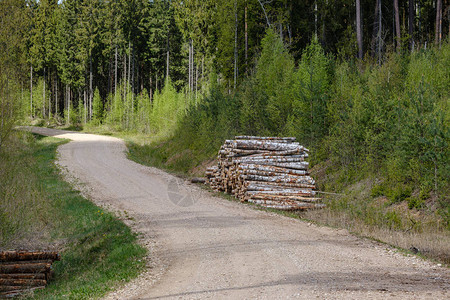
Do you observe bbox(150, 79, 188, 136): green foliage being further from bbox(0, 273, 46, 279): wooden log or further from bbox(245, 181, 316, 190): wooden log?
bbox(0, 273, 46, 279): wooden log

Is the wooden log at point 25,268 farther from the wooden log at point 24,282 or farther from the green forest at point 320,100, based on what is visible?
the green forest at point 320,100

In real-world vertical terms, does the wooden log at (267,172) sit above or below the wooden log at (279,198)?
above

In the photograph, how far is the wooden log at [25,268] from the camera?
923cm

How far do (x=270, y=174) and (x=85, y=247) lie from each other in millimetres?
7223

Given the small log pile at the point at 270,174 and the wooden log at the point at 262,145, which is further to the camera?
the wooden log at the point at 262,145

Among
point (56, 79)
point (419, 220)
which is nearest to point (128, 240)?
point (419, 220)

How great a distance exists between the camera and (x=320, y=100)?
1833 cm

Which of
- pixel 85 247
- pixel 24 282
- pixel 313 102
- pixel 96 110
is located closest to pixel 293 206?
pixel 313 102

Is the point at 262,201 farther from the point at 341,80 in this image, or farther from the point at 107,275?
the point at 107,275

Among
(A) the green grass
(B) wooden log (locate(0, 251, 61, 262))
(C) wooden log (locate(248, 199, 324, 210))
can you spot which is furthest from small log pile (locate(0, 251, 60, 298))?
(C) wooden log (locate(248, 199, 324, 210))

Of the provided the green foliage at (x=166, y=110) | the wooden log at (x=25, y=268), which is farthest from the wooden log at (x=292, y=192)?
the green foliage at (x=166, y=110)

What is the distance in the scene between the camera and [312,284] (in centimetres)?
683

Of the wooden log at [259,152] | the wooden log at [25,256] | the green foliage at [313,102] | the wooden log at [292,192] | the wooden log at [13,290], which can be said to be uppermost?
the green foliage at [313,102]

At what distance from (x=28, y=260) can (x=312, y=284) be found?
6.50m
